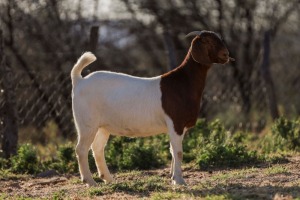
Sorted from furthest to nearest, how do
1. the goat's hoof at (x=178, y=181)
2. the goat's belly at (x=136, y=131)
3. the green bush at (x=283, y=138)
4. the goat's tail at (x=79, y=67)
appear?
the green bush at (x=283, y=138)
the goat's tail at (x=79, y=67)
the goat's belly at (x=136, y=131)
the goat's hoof at (x=178, y=181)

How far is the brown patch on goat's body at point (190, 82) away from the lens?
311 inches

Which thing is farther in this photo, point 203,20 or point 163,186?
point 203,20

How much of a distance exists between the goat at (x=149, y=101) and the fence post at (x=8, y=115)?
2743mm

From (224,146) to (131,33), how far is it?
11250 mm

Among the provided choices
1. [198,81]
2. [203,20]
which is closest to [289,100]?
[203,20]

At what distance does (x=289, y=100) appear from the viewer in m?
18.9

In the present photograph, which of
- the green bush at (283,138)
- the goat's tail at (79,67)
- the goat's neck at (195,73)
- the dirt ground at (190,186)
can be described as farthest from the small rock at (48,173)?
the green bush at (283,138)

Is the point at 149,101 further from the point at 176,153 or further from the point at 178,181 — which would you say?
the point at 178,181

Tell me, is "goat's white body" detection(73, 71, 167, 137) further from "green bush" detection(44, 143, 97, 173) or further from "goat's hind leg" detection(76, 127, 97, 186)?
"green bush" detection(44, 143, 97, 173)

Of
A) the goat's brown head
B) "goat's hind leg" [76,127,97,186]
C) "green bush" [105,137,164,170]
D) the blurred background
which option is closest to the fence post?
"green bush" [105,137,164,170]

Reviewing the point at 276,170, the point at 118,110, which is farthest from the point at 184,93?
the point at 276,170

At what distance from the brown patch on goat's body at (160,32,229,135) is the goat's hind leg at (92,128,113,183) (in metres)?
1.06

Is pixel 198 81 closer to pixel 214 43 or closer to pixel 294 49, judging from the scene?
pixel 214 43

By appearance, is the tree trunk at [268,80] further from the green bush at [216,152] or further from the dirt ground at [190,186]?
the dirt ground at [190,186]
